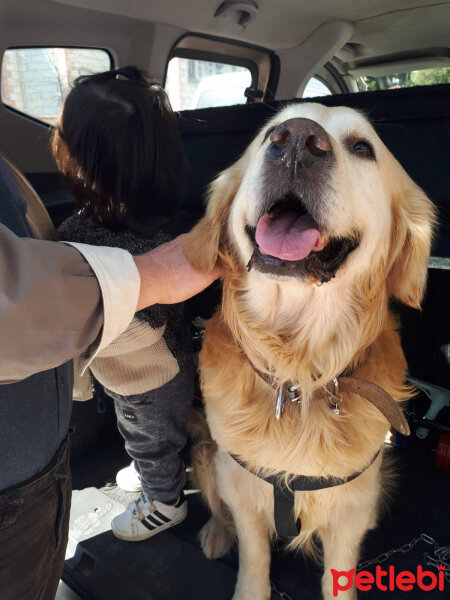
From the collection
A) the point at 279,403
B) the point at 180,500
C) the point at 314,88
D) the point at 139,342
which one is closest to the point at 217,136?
the point at 139,342

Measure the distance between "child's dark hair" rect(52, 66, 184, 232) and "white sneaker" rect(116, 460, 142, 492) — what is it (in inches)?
48.6

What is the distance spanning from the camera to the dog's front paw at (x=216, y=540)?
178 centimetres

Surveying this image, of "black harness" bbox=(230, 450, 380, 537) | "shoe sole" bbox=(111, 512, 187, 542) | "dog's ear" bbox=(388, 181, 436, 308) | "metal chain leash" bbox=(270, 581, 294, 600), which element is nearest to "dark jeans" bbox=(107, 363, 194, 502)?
"shoe sole" bbox=(111, 512, 187, 542)

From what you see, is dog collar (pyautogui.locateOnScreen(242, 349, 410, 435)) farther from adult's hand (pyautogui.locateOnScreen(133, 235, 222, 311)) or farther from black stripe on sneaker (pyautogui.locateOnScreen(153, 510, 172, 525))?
black stripe on sneaker (pyautogui.locateOnScreen(153, 510, 172, 525))

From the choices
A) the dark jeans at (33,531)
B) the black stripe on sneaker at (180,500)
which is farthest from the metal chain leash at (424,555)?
the dark jeans at (33,531)

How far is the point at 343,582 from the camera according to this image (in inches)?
58.8

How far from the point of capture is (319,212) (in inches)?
43.0

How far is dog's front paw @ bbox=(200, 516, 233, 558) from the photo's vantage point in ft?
5.83

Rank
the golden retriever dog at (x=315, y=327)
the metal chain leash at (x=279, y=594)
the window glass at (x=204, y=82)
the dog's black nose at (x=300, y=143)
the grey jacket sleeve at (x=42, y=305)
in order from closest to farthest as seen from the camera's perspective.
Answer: the grey jacket sleeve at (x=42, y=305)
the dog's black nose at (x=300, y=143)
the golden retriever dog at (x=315, y=327)
the metal chain leash at (x=279, y=594)
the window glass at (x=204, y=82)

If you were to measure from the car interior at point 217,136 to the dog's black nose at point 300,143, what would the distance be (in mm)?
660

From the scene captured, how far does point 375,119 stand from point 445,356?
129 cm

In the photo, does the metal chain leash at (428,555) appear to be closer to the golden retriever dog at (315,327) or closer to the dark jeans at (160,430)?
the golden retriever dog at (315,327)

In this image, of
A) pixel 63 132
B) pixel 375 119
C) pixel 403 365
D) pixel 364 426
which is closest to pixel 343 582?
pixel 364 426

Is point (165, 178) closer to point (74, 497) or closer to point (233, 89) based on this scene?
point (74, 497)
